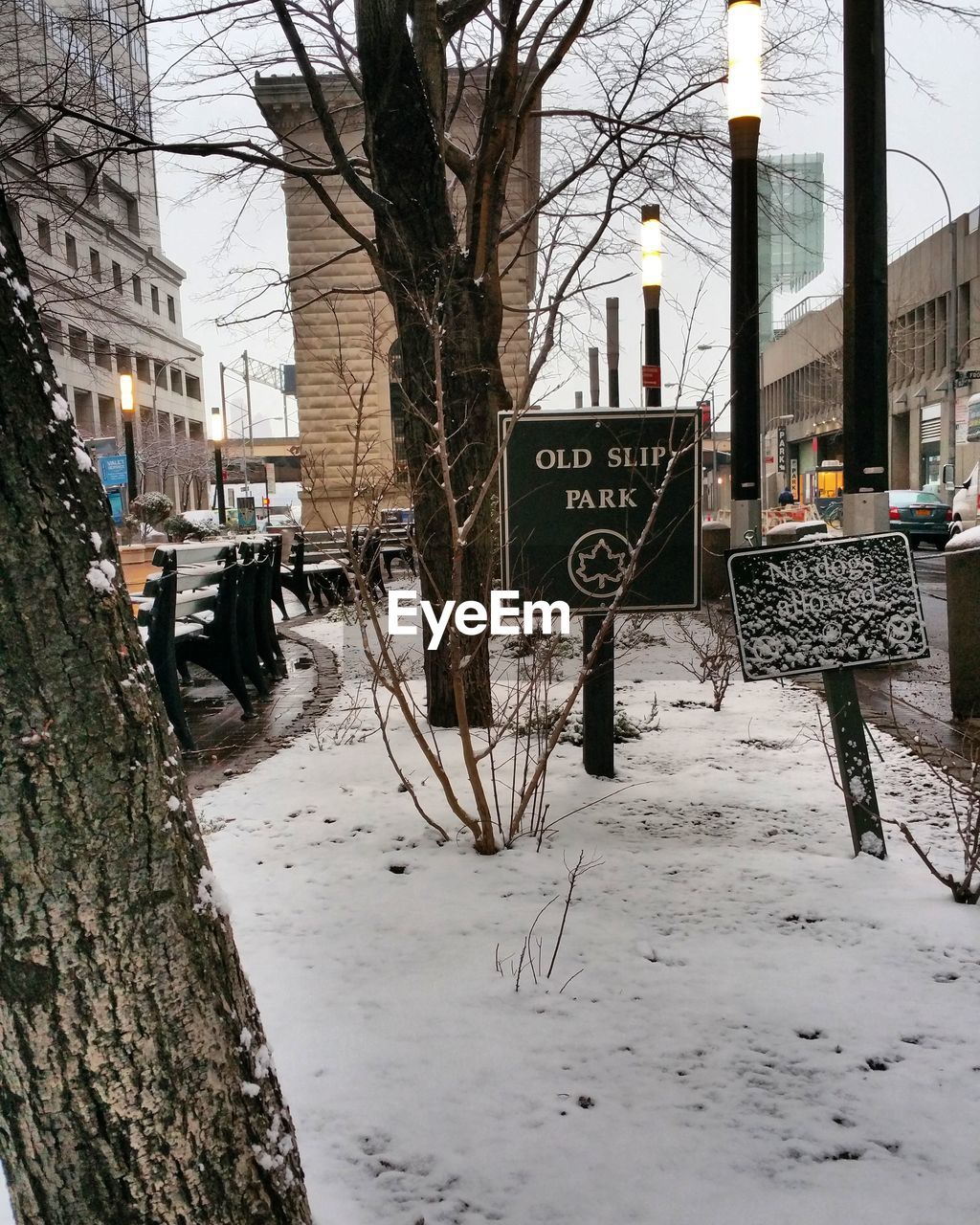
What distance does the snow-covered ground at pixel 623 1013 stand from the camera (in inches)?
88.4

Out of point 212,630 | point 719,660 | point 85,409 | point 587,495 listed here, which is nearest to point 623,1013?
point 587,495

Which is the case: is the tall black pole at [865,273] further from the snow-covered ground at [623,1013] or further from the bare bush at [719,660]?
the bare bush at [719,660]

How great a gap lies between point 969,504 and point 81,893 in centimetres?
2388

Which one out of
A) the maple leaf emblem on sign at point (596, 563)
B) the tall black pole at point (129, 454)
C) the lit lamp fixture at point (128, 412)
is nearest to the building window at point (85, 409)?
the tall black pole at point (129, 454)

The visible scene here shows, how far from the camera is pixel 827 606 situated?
4.08m

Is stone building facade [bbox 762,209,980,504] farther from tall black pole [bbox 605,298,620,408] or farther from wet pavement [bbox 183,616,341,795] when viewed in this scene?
wet pavement [bbox 183,616,341,795]

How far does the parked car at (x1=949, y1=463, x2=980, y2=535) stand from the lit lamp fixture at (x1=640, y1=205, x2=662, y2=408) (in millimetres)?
11451

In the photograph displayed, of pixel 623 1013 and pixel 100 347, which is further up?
pixel 100 347

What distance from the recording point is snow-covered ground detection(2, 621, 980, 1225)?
7.37ft

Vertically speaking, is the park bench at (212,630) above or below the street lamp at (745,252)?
below

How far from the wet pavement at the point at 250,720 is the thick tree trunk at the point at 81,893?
13.3ft

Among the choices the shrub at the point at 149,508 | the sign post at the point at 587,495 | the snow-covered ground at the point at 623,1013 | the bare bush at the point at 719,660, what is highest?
the shrub at the point at 149,508

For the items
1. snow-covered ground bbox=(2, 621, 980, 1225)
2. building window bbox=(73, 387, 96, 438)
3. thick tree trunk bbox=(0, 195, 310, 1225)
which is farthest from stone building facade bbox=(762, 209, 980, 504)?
building window bbox=(73, 387, 96, 438)

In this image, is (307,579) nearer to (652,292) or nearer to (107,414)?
(652,292)
